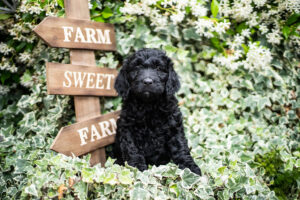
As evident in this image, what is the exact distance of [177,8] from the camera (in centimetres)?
312

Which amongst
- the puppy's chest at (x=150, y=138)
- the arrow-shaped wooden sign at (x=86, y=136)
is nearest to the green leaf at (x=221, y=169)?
the puppy's chest at (x=150, y=138)

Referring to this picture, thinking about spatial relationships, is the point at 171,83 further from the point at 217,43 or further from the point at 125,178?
the point at 217,43

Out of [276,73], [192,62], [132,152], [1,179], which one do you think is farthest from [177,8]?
[1,179]

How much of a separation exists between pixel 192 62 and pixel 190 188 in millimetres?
2084

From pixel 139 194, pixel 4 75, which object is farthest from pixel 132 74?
pixel 4 75

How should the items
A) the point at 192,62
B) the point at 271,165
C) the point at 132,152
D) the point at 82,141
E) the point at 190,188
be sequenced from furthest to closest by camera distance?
the point at 192,62
the point at 271,165
the point at 82,141
the point at 132,152
the point at 190,188

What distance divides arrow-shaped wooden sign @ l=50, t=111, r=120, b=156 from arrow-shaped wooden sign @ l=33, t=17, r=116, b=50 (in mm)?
807

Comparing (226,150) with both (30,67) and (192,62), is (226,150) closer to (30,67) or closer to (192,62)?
(192,62)

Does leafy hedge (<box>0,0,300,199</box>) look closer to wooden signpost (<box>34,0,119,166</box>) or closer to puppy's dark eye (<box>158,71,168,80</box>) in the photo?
wooden signpost (<box>34,0,119,166</box>)

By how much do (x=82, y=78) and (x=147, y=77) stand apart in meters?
0.85

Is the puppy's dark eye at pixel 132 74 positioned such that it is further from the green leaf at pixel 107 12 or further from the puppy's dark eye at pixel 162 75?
A: the green leaf at pixel 107 12

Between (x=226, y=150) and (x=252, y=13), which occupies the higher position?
(x=252, y=13)

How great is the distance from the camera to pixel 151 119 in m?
2.39

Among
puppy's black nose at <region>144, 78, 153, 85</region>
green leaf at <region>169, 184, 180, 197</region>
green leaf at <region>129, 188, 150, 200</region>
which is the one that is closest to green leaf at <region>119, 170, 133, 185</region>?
green leaf at <region>129, 188, 150, 200</region>
